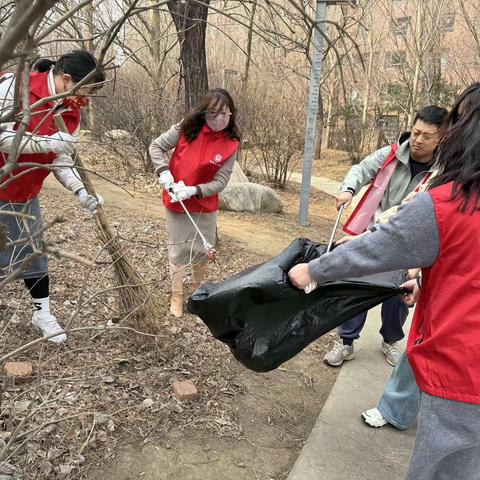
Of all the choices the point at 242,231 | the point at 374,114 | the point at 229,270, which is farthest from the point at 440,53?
the point at 229,270

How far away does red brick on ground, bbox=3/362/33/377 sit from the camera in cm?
243

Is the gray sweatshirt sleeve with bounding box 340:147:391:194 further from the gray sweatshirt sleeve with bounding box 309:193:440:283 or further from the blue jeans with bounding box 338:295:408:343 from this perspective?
the gray sweatshirt sleeve with bounding box 309:193:440:283

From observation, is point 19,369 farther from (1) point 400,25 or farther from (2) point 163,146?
(1) point 400,25

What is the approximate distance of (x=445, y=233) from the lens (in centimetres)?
134

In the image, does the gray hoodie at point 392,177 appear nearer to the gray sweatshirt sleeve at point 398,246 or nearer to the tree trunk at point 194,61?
the gray sweatshirt sleeve at point 398,246

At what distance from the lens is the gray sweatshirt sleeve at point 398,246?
4.42 feet

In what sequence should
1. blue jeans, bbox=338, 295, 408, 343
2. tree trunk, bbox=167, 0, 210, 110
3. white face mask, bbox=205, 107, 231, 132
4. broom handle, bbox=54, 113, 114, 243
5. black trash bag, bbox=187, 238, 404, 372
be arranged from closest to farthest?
black trash bag, bbox=187, 238, 404, 372 → broom handle, bbox=54, 113, 114, 243 → blue jeans, bbox=338, 295, 408, 343 → white face mask, bbox=205, 107, 231, 132 → tree trunk, bbox=167, 0, 210, 110

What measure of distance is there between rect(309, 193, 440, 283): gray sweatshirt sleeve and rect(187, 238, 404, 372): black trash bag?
1.31 feet

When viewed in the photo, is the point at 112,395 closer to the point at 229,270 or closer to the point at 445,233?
the point at 445,233

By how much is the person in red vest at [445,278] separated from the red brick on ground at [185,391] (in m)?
1.29

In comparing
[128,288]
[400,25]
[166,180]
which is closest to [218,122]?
[166,180]

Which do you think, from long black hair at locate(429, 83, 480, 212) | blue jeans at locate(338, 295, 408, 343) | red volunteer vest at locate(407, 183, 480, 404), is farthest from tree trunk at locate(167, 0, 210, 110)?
red volunteer vest at locate(407, 183, 480, 404)

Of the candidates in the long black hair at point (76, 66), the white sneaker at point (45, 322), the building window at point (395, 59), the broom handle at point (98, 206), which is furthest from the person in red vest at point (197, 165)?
the building window at point (395, 59)

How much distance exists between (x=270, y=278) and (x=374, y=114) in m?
17.0
